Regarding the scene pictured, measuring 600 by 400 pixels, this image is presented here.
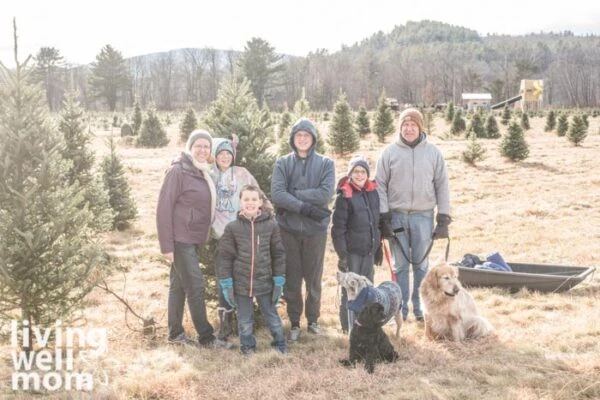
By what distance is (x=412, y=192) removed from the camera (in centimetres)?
564

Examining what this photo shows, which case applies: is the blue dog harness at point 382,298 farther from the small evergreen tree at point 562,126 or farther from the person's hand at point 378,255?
the small evergreen tree at point 562,126

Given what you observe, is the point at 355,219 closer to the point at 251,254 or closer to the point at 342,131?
the point at 251,254

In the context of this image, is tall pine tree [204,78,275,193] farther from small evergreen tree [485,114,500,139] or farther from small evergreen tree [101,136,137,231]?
small evergreen tree [485,114,500,139]

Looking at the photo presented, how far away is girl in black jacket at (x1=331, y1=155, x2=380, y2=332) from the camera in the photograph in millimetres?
5246

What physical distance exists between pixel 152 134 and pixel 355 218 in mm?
23530

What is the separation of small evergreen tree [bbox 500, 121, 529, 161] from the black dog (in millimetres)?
17240

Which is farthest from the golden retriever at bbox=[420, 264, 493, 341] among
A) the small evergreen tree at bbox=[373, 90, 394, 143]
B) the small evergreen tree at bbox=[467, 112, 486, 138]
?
the small evergreen tree at bbox=[467, 112, 486, 138]

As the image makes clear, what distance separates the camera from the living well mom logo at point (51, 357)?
14.8 feet

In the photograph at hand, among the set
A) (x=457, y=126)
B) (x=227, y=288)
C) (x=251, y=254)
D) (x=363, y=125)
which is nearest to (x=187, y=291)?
(x=227, y=288)

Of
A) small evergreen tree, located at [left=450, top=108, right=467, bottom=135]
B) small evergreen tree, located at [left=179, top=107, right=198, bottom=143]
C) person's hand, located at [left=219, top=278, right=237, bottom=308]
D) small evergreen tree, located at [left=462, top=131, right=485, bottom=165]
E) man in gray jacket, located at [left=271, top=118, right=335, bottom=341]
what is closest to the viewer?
person's hand, located at [left=219, top=278, right=237, bottom=308]

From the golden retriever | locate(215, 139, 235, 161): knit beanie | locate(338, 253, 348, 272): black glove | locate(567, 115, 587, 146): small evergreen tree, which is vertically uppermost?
locate(567, 115, 587, 146): small evergreen tree

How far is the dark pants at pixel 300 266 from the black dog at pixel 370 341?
3.29ft

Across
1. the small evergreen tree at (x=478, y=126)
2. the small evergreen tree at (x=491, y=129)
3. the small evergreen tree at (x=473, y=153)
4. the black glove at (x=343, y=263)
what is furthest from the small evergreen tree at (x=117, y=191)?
the small evergreen tree at (x=491, y=129)

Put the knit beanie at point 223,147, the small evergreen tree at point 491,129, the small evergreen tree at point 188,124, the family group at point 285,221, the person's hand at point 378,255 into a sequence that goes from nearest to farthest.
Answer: the family group at point 285,221, the knit beanie at point 223,147, the person's hand at point 378,255, the small evergreen tree at point 188,124, the small evergreen tree at point 491,129
